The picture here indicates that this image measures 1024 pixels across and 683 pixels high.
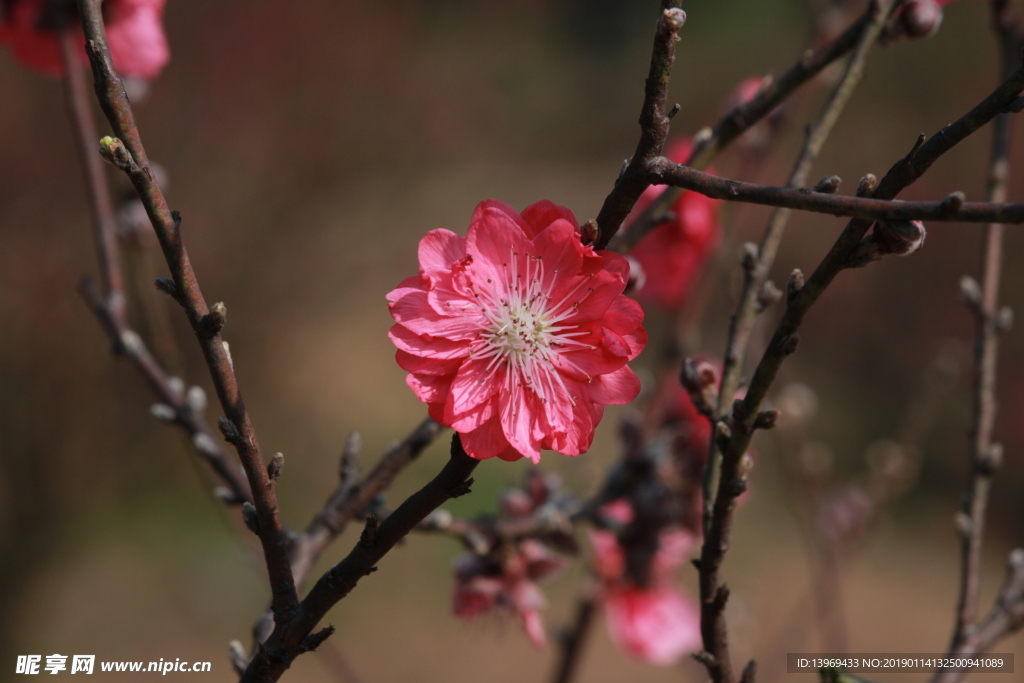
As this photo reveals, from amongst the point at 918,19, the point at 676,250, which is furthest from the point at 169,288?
the point at 676,250

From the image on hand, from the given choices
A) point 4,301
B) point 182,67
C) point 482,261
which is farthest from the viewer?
point 182,67

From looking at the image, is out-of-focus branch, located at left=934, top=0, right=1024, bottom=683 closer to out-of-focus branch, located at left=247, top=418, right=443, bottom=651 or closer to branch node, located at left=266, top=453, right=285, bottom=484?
out-of-focus branch, located at left=247, top=418, right=443, bottom=651

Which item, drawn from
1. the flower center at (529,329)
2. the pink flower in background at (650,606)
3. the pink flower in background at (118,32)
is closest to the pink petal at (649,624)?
the pink flower in background at (650,606)

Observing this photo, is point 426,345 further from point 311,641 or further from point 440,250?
point 311,641

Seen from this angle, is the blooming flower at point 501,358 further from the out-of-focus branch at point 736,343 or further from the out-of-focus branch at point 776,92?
the out-of-focus branch at point 776,92

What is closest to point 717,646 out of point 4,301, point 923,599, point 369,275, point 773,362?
point 773,362

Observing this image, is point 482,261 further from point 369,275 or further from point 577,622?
point 369,275

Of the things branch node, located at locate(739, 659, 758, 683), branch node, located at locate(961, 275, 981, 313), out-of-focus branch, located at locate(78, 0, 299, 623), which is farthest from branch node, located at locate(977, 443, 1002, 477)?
out-of-focus branch, located at locate(78, 0, 299, 623)
